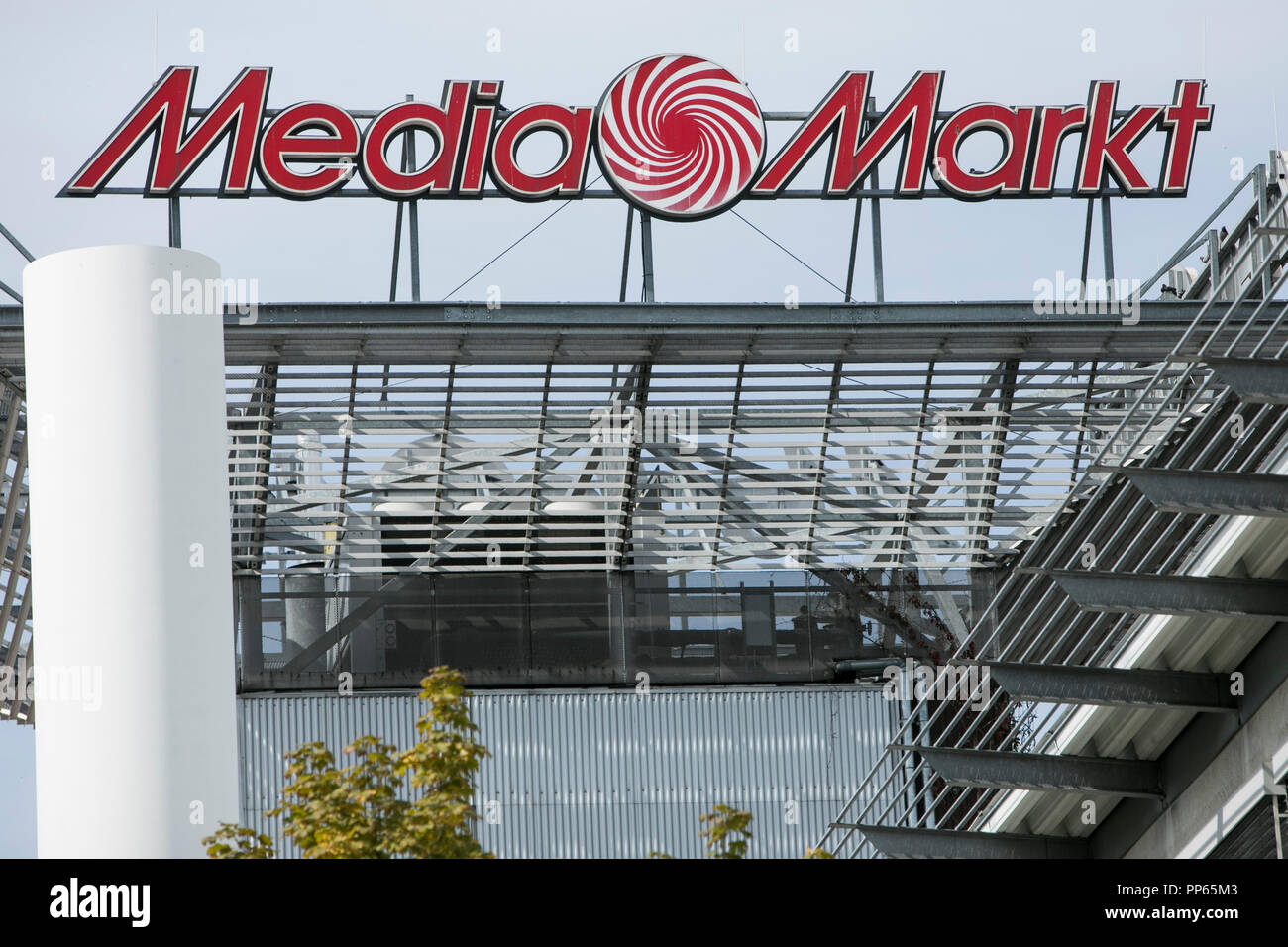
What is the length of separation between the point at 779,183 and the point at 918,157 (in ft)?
7.49

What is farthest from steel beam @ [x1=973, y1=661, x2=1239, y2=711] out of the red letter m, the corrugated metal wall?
the red letter m

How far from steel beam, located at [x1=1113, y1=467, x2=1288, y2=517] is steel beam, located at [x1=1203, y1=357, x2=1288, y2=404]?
654 millimetres

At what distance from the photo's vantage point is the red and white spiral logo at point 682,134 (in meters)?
27.2

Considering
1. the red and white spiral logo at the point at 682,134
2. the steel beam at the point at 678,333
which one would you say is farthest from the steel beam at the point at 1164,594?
the red and white spiral logo at the point at 682,134

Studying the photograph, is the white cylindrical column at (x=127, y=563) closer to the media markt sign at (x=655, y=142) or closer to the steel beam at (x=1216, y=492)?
the steel beam at (x=1216, y=492)

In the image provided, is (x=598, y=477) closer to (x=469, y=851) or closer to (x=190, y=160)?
(x=190, y=160)

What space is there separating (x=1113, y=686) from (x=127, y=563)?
29.7 feet

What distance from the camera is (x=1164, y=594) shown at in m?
15.8

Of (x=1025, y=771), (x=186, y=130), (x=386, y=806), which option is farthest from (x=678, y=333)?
(x=386, y=806)

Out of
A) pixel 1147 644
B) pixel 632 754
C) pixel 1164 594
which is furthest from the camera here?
pixel 632 754

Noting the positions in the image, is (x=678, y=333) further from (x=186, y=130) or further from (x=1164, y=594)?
(x=1164, y=594)

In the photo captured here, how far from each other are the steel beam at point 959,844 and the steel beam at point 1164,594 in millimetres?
4542
